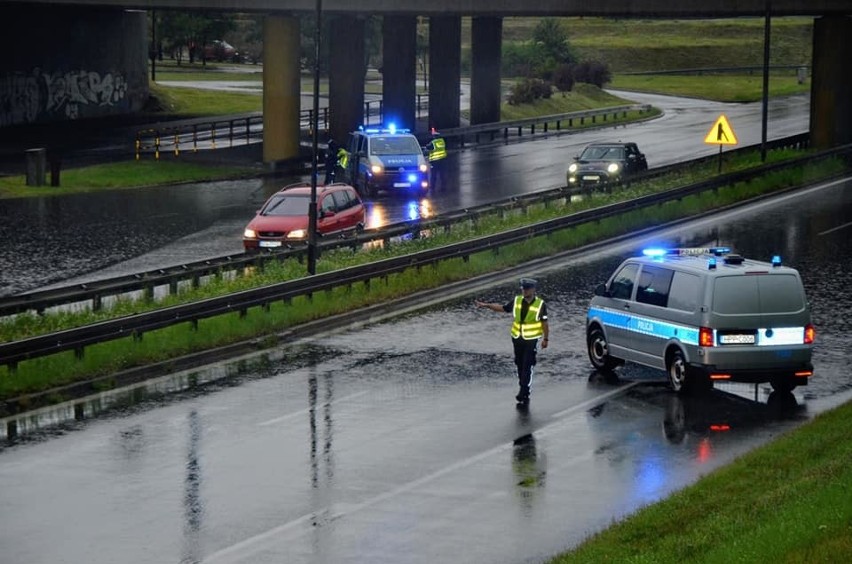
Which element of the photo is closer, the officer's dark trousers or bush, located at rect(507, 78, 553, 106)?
the officer's dark trousers

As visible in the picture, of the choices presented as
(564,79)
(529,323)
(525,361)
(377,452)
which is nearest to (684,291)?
(529,323)

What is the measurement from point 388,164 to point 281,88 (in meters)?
11.2

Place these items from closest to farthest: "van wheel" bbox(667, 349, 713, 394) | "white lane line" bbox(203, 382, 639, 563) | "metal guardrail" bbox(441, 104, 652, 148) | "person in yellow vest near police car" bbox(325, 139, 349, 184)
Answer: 1. "white lane line" bbox(203, 382, 639, 563)
2. "van wheel" bbox(667, 349, 713, 394)
3. "person in yellow vest near police car" bbox(325, 139, 349, 184)
4. "metal guardrail" bbox(441, 104, 652, 148)

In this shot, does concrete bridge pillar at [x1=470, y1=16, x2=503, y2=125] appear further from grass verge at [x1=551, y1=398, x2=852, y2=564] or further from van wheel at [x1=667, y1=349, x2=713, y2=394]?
grass verge at [x1=551, y1=398, x2=852, y2=564]

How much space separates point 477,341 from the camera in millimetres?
25703

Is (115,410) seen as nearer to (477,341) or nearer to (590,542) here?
(477,341)

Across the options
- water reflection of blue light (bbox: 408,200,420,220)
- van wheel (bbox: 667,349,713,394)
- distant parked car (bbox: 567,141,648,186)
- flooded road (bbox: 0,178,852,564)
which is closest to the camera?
flooded road (bbox: 0,178,852,564)

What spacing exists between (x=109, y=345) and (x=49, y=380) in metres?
2.00

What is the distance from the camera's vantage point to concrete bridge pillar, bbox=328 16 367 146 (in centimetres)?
6456

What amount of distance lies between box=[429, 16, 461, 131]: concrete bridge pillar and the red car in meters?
36.0

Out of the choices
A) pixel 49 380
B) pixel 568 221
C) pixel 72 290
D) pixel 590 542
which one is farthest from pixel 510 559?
pixel 568 221

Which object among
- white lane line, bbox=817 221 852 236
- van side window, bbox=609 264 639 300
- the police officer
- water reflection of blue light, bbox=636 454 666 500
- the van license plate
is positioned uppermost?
van side window, bbox=609 264 639 300

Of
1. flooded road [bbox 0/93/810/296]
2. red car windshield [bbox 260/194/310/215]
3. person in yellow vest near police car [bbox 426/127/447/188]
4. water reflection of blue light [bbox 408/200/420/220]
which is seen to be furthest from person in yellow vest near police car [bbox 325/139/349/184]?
red car windshield [bbox 260/194/310/215]

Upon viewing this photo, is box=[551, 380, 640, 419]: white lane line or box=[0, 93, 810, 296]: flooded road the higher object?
box=[551, 380, 640, 419]: white lane line
